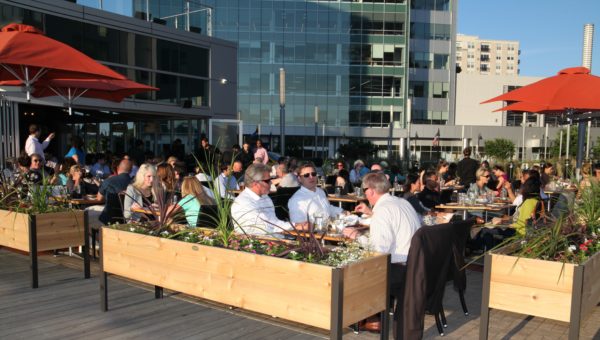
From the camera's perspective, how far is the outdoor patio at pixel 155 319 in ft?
13.2

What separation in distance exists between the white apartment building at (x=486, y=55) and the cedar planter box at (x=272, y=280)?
147511 millimetres

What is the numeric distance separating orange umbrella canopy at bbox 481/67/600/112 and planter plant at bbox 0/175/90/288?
5.87 m

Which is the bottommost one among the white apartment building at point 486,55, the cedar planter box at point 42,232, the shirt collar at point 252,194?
the cedar planter box at point 42,232

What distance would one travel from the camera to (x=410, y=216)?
12.5 ft

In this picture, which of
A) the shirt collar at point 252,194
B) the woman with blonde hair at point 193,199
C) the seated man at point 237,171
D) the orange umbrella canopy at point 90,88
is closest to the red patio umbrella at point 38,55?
the orange umbrella canopy at point 90,88

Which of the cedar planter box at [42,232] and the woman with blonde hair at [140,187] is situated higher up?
the woman with blonde hair at [140,187]

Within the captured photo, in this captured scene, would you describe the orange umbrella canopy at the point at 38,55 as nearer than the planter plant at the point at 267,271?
No

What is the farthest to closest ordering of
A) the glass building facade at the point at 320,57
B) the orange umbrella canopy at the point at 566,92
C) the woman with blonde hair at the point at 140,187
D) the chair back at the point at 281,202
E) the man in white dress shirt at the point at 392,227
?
the glass building facade at the point at 320,57 < the chair back at the point at 281,202 < the orange umbrella canopy at the point at 566,92 < the woman with blonde hair at the point at 140,187 < the man in white dress shirt at the point at 392,227

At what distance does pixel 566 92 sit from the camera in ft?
22.7

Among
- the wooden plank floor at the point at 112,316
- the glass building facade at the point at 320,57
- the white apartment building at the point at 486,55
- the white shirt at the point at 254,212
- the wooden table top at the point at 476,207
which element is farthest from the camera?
the white apartment building at the point at 486,55

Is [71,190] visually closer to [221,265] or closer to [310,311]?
[221,265]

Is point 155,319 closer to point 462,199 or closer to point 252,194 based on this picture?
point 252,194

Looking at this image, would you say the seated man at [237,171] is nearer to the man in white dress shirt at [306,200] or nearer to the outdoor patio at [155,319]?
the man in white dress shirt at [306,200]

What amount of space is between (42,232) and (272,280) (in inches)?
121
